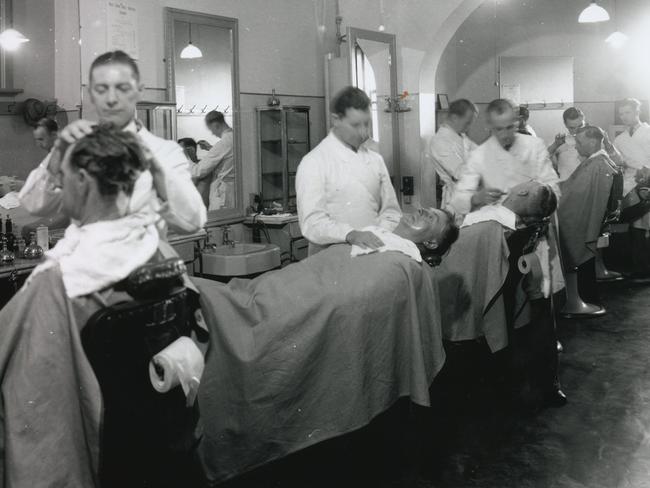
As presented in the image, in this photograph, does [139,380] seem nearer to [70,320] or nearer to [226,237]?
[70,320]

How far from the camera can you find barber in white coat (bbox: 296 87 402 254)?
3393mm

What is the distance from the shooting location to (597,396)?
3715 millimetres

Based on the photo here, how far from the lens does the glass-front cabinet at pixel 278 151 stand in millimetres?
5762

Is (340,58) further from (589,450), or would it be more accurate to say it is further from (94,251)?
(94,251)

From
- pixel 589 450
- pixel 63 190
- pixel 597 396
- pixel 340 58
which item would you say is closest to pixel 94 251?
pixel 63 190

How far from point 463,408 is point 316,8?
13.4ft

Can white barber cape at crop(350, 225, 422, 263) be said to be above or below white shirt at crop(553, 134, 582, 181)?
below

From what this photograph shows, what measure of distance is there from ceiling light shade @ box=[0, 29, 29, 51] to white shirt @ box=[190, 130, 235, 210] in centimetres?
154

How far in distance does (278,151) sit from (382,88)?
1299mm

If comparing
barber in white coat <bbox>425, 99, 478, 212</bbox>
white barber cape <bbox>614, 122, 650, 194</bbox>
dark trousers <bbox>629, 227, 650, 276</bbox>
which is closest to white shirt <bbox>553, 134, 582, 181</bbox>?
white barber cape <bbox>614, 122, 650, 194</bbox>

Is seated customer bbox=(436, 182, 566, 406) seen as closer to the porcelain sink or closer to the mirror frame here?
the porcelain sink

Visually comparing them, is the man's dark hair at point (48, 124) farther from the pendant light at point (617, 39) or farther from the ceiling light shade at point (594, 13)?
the pendant light at point (617, 39)

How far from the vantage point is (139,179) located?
1.88 metres

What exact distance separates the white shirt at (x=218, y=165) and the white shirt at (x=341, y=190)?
5.77ft
